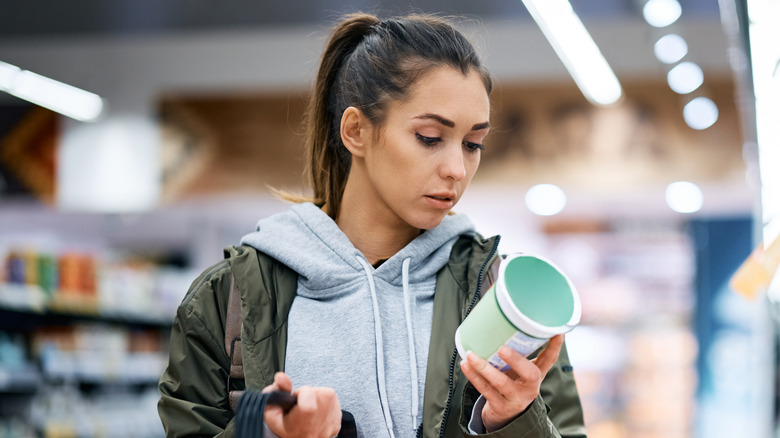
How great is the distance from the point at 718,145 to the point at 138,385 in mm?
4985

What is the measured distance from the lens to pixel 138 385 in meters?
6.74

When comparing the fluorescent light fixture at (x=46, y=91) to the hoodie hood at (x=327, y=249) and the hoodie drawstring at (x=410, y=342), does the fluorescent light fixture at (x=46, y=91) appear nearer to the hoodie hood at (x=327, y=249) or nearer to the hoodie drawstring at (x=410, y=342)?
the hoodie hood at (x=327, y=249)

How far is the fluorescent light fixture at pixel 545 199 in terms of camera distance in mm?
7228

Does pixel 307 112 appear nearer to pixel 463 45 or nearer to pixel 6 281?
pixel 463 45

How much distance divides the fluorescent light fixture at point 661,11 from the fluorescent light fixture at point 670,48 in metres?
0.32

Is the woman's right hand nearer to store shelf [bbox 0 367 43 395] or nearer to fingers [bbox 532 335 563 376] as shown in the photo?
fingers [bbox 532 335 563 376]

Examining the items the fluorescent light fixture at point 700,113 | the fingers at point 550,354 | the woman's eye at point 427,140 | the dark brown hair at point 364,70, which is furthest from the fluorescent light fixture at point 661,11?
the fingers at point 550,354

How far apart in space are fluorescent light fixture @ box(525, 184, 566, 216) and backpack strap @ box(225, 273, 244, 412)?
5.87m

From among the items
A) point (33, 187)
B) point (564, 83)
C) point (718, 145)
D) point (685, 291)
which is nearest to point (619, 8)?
point (564, 83)

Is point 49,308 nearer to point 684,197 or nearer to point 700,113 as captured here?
point 700,113

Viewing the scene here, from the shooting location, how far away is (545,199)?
7.53m

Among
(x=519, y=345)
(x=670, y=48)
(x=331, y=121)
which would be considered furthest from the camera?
(x=670, y=48)

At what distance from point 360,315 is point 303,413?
0.31m


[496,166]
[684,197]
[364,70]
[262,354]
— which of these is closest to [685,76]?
[684,197]
